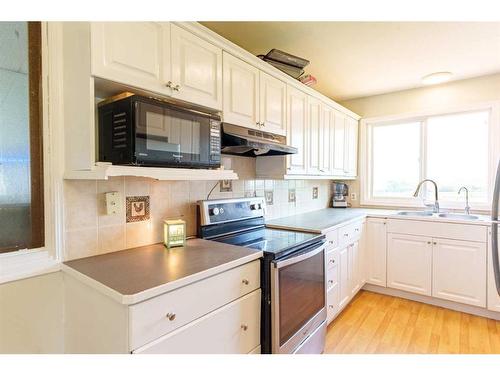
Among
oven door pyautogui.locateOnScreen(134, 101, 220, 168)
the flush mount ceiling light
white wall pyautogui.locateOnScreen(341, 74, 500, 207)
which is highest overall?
the flush mount ceiling light

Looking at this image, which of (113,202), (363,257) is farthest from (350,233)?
(113,202)

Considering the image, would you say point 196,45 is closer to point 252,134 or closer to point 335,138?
point 252,134

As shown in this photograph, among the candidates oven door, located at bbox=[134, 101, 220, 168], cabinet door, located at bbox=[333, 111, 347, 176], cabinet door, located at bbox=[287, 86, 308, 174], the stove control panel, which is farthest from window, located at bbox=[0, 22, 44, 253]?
cabinet door, located at bbox=[333, 111, 347, 176]

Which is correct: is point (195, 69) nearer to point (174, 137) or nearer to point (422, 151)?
point (174, 137)

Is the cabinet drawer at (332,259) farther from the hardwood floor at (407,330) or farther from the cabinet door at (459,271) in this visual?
the cabinet door at (459,271)

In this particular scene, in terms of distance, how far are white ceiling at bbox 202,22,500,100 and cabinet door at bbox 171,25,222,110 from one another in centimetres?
51

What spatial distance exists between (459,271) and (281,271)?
206 cm

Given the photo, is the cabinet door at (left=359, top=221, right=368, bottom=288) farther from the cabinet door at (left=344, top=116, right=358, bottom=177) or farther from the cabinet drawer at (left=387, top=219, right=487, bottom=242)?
the cabinet door at (left=344, top=116, right=358, bottom=177)

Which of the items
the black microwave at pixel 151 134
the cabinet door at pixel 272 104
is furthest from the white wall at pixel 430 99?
the black microwave at pixel 151 134

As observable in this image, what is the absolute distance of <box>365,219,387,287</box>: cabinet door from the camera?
2.82 m
